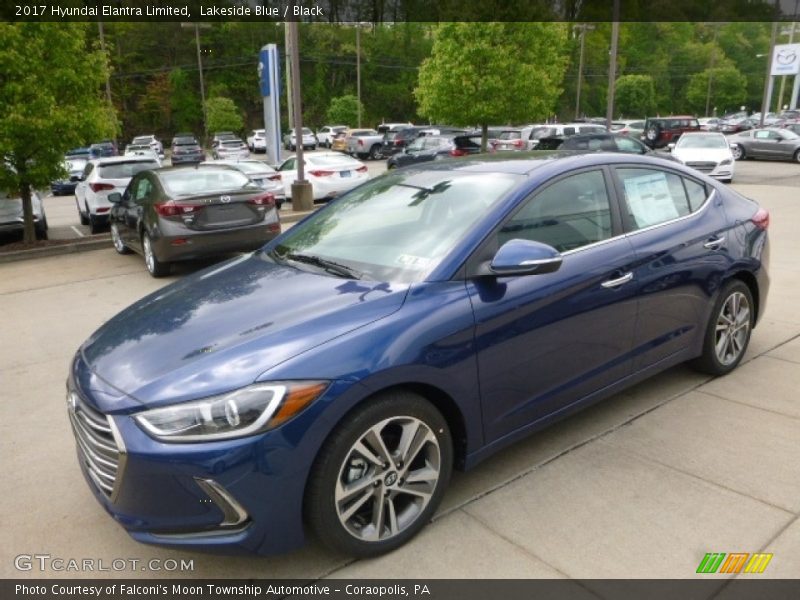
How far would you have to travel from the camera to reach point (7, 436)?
4.03m

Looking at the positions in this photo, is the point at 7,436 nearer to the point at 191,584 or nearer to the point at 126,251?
the point at 191,584

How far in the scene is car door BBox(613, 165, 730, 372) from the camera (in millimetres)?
3678

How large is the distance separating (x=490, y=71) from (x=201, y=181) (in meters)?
13.3

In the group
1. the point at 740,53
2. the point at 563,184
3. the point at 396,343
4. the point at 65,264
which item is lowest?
the point at 65,264

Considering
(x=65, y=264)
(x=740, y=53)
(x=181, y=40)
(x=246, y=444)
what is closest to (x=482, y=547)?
(x=246, y=444)

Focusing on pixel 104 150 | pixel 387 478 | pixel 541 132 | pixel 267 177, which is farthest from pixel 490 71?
pixel 104 150

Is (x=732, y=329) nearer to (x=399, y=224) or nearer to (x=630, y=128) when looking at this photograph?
(x=399, y=224)

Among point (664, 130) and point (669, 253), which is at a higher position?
point (669, 253)

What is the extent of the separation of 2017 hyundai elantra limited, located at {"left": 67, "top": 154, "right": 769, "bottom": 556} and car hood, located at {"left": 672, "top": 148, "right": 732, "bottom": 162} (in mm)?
15491

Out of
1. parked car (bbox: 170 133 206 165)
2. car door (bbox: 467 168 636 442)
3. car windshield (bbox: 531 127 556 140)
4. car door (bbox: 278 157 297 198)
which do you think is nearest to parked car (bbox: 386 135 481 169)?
car windshield (bbox: 531 127 556 140)

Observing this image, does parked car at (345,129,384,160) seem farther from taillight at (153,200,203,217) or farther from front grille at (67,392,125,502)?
front grille at (67,392,125,502)

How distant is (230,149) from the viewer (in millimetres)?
38062

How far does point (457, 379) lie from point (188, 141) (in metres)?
40.8

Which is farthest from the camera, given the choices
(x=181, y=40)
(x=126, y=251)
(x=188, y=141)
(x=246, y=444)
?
→ (x=181, y=40)
